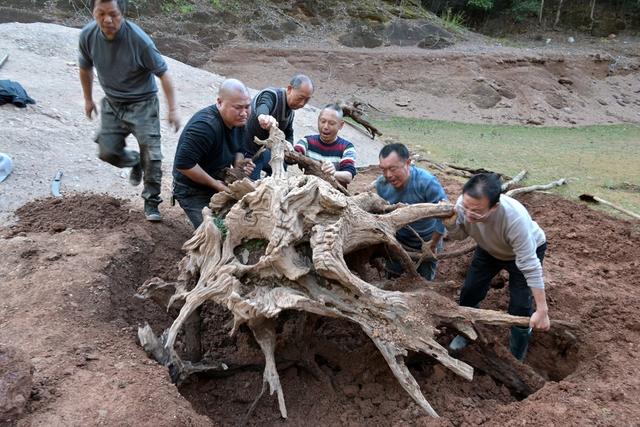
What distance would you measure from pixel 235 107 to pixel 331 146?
1084 mm

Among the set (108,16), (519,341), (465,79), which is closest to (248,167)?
(108,16)

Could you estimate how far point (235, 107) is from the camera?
11.6 feet

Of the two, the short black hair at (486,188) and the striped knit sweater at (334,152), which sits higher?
the short black hair at (486,188)

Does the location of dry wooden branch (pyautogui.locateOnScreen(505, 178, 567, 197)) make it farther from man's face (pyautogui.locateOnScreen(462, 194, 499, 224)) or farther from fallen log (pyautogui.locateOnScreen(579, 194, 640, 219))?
man's face (pyautogui.locateOnScreen(462, 194, 499, 224))

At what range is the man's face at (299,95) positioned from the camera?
158 inches

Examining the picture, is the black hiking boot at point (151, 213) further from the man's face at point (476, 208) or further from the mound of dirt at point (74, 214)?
the man's face at point (476, 208)

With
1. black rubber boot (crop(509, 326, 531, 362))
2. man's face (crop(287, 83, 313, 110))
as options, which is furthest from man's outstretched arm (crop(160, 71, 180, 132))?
black rubber boot (crop(509, 326, 531, 362))

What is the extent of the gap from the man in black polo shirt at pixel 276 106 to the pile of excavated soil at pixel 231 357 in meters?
1.00

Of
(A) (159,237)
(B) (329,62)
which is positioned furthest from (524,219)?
(B) (329,62)

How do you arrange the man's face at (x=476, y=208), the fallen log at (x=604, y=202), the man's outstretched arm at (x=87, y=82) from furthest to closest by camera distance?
the fallen log at (x=604, y=202) < the man's outstretched arm at (x=87, y=82) < the man's face at (x=476, y=208)

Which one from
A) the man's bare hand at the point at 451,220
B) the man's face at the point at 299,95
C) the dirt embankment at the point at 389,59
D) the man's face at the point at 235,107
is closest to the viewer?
the man's bare hand at the point at 451,220

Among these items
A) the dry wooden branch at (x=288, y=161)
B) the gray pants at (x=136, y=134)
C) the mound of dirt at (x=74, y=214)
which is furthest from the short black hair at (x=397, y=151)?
the mound of dirt at (x=74, y=214)

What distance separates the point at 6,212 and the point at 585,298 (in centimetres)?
475

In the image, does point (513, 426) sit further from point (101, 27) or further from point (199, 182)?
point (101, 27)
